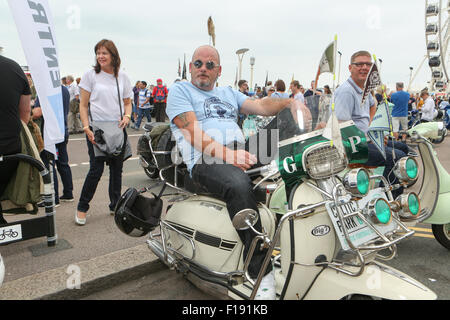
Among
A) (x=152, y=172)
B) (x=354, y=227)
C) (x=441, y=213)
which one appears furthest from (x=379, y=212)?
(x=152, y=172)

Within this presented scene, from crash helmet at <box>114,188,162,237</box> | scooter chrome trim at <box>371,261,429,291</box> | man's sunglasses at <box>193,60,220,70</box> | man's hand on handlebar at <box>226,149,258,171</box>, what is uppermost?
man's sunglasses at <box>193,60,220,70</box>

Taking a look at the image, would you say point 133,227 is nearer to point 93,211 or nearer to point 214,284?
point 214,284

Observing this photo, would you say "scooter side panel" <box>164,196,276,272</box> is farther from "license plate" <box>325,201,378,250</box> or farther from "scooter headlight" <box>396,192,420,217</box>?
"scooter headlight" <box>396,192,420,217</box>

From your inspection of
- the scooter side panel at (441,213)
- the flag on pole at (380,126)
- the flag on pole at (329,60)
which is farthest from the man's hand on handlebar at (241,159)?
the scooter side panel at (441,213)

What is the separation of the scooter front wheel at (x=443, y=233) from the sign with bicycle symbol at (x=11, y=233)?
12.4 feet

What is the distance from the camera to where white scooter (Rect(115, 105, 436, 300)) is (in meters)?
1.80

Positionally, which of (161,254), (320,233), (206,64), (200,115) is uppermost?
(206,64)

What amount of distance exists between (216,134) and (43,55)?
5.62 feet

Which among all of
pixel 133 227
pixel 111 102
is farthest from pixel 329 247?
pixel 111 102

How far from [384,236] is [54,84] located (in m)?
2.89

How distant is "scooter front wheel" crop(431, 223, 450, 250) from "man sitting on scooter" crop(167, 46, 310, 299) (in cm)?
202

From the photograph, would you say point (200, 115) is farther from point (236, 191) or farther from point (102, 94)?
point (102, 94)

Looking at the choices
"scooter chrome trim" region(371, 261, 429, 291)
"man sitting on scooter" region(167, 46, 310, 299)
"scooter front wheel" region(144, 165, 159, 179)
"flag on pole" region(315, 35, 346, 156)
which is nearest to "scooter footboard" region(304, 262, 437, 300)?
"scooter chrome trim" region(371, 261, 429, 291)

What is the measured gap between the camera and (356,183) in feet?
6.01
